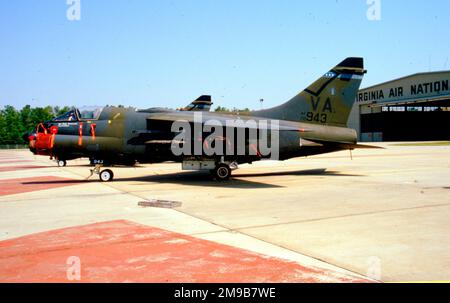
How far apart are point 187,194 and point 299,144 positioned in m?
6.59

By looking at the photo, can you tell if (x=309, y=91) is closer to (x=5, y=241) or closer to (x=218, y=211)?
(x=218, y=211)

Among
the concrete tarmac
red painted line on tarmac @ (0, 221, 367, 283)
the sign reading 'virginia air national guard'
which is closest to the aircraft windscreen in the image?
the concrete tarmac

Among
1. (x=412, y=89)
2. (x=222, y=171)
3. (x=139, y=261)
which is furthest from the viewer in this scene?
(x=412, y=89)

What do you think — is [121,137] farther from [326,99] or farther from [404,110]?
[404,110]

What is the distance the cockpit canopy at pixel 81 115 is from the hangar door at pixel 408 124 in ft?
241

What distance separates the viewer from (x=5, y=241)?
22.4 feet

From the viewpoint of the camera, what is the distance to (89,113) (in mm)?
15906

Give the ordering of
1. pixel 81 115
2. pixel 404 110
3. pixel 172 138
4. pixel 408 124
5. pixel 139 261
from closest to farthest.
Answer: pixel 139 261
pixel 81 115
pixel 172 138
pixel 408 124
pixel 404 110

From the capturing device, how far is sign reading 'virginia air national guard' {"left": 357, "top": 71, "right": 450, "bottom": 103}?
197ft

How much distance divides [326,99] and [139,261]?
47.0 feet

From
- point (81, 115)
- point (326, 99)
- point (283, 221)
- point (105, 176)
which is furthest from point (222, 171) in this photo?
point (283, 221)

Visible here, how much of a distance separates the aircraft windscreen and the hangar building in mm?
58184

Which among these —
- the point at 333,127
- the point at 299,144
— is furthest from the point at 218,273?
the point at 333,127

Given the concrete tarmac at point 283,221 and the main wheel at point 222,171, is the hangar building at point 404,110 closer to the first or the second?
the main wheel at point 222,171
